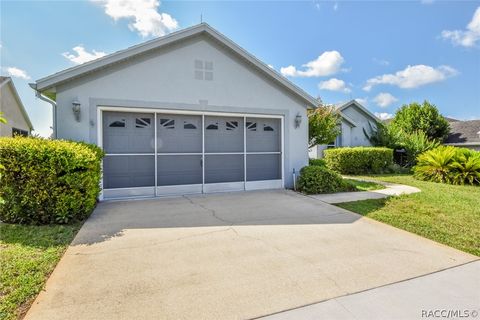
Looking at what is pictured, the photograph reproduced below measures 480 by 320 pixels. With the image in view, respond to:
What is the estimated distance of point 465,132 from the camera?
918 inches

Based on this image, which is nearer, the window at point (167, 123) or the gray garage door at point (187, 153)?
the gray garage door at point (187, 153)

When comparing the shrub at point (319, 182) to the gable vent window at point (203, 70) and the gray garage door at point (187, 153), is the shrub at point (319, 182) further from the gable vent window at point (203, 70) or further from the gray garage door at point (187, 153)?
the gable vent window at point (203, 70)

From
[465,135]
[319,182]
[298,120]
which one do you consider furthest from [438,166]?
[465,135]

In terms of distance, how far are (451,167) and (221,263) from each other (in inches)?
512

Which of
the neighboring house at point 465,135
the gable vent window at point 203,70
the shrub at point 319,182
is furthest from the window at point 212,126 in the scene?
the neighboring house at point 465,135

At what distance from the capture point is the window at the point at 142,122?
8.10 metres

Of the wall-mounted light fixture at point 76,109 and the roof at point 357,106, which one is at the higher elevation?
the roof at point 357,106

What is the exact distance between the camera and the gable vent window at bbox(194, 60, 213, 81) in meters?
8.59

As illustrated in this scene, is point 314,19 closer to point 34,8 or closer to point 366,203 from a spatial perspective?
point 366,203

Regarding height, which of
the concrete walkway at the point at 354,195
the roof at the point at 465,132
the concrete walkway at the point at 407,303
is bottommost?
the concrete walkway at the point at 407,303

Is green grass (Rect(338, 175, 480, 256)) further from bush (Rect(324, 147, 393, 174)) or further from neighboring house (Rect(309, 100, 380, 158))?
neighboring house (Rect(309, 100, 380, 158))

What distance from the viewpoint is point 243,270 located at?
3551 mm

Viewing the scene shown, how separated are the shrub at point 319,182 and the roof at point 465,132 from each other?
19620 mm

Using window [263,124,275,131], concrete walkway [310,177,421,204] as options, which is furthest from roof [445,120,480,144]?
window [263,124,275,131]
